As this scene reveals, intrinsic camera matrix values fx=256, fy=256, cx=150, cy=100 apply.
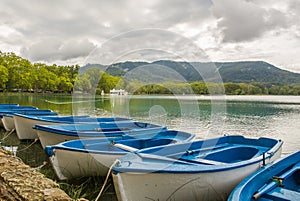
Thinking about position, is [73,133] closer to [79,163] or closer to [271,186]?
[79,163]

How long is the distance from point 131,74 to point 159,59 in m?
0.79

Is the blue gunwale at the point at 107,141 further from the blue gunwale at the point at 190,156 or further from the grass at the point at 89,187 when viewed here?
the blue gunwale at the point at 190,156

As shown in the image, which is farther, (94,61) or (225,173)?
(94,61)

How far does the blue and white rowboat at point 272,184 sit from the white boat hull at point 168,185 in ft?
2.11

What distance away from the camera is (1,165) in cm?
337

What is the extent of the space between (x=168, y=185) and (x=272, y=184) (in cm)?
167

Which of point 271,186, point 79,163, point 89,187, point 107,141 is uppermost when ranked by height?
point 107,141

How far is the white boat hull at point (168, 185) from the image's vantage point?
4258 millimetres

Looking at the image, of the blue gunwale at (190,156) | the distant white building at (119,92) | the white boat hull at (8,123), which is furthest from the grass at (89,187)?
the white boat hull at (8,123)

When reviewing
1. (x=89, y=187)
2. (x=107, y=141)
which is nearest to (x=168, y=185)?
(x=89, y=187)

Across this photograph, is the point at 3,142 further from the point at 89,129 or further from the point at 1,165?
the point at 1,165

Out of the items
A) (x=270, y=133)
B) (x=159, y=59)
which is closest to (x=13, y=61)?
(x=270, y=133)

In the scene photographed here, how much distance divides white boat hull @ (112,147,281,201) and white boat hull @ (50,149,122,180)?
1.59m

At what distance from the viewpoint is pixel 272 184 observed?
411 centimetres
